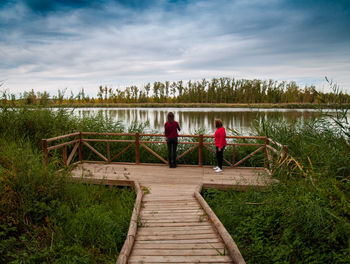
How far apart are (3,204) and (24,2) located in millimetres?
7617

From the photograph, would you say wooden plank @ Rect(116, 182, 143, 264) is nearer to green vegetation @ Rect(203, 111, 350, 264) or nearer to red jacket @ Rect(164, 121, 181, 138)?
green vegetation @ Rect(203, 111, 350, 264)

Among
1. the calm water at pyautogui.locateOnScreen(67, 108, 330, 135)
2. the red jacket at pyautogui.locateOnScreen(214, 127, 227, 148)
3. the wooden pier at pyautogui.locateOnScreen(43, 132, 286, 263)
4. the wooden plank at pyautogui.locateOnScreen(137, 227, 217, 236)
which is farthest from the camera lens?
the calm water at pyautogui.locateOnScreen(67, 108, 330, 135)

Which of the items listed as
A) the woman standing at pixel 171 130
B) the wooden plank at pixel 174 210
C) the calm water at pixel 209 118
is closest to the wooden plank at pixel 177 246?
the wooden plank at pixel 174 210

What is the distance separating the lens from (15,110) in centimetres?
828

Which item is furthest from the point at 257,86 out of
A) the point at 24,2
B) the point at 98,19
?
the point at 24,2

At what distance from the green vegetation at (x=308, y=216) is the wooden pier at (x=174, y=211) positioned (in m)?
0.61

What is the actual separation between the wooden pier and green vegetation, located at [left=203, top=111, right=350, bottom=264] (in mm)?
613

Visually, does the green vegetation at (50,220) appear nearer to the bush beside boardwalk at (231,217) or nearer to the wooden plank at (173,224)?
the bush beside boardwalk at (231,217)

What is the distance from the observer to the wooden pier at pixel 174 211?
3049 mm

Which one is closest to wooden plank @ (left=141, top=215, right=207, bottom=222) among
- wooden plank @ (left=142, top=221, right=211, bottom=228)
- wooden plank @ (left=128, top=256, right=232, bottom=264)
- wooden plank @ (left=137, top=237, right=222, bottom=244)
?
wooden plank @ (left=142, top=221, right=211, bottom=228)

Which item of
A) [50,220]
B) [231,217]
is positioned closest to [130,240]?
[50,220]

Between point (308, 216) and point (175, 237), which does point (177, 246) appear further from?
point (308, 216)

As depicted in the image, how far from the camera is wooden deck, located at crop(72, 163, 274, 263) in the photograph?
307 cm

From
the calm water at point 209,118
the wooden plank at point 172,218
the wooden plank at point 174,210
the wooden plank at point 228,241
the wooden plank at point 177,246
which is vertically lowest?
the wooden plank at point 174,210
